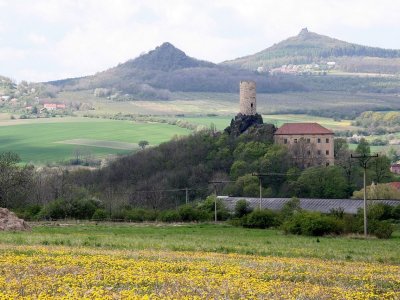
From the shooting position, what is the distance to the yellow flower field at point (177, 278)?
55.3 feet

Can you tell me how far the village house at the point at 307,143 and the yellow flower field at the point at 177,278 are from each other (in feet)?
344

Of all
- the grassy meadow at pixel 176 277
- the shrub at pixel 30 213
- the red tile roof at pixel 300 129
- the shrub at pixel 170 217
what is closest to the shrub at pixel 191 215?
the shrub at pixel 170 217

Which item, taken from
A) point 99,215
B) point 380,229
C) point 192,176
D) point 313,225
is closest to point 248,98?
point 192,176

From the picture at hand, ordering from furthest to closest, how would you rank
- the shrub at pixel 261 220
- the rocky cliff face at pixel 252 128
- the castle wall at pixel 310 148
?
the rocky cliff face at pixel 252 128 < the castle wall at pixel 310 148 < the shrub at pixel 261 220

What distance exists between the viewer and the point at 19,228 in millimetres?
48812

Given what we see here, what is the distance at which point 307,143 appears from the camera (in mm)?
133375

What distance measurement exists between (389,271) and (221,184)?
95.9m

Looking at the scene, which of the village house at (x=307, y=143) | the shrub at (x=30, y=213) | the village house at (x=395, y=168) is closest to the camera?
the shrub at (x=30, y=213)

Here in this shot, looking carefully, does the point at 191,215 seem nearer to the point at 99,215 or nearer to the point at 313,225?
the point at 99,215

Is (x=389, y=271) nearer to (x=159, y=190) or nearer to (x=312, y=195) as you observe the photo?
(x=312, y=195)

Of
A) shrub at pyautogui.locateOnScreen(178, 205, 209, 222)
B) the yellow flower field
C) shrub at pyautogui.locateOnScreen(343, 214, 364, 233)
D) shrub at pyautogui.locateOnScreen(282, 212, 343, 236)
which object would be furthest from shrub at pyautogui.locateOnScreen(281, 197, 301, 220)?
the yellow flower field

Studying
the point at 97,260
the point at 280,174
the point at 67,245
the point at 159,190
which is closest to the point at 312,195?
the point at 280,174

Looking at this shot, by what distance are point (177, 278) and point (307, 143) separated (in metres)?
116

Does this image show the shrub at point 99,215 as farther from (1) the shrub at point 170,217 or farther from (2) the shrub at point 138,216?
(1) the shrub at point 170,217
